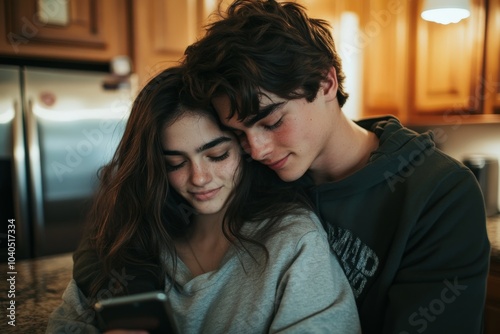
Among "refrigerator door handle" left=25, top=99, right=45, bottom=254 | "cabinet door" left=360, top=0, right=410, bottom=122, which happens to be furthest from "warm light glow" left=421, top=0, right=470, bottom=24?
"refrigerator door handle" left=25, top=99, right=45, bottom=254

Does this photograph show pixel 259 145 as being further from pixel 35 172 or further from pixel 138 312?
pixel 35 172

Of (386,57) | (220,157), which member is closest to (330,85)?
(220,157)

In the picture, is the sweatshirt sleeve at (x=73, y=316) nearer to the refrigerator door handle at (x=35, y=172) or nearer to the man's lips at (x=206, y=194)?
the man's lips at (x=206, y=194)

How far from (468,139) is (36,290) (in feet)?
6.70

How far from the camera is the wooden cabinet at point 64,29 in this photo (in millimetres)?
1813

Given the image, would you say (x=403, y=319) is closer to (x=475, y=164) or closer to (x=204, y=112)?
→ (x=204, y=112)

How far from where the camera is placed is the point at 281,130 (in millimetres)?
948

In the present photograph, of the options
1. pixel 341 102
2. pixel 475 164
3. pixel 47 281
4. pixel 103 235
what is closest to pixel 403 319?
pixel 341 102

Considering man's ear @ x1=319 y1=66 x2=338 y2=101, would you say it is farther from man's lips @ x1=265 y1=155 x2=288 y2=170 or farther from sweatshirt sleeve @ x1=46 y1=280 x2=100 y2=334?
sweatshirt sleeve @ x1=46 y1=280 x2=100 y2=334

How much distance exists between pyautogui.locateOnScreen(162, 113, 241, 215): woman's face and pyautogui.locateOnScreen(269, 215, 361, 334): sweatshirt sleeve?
25 cm

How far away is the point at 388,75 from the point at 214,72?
59.3 inches

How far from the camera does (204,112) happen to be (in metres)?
1.02

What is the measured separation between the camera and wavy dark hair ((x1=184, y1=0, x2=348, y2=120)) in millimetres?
896

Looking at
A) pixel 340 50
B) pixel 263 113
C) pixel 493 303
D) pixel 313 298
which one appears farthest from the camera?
pixel 340 50
